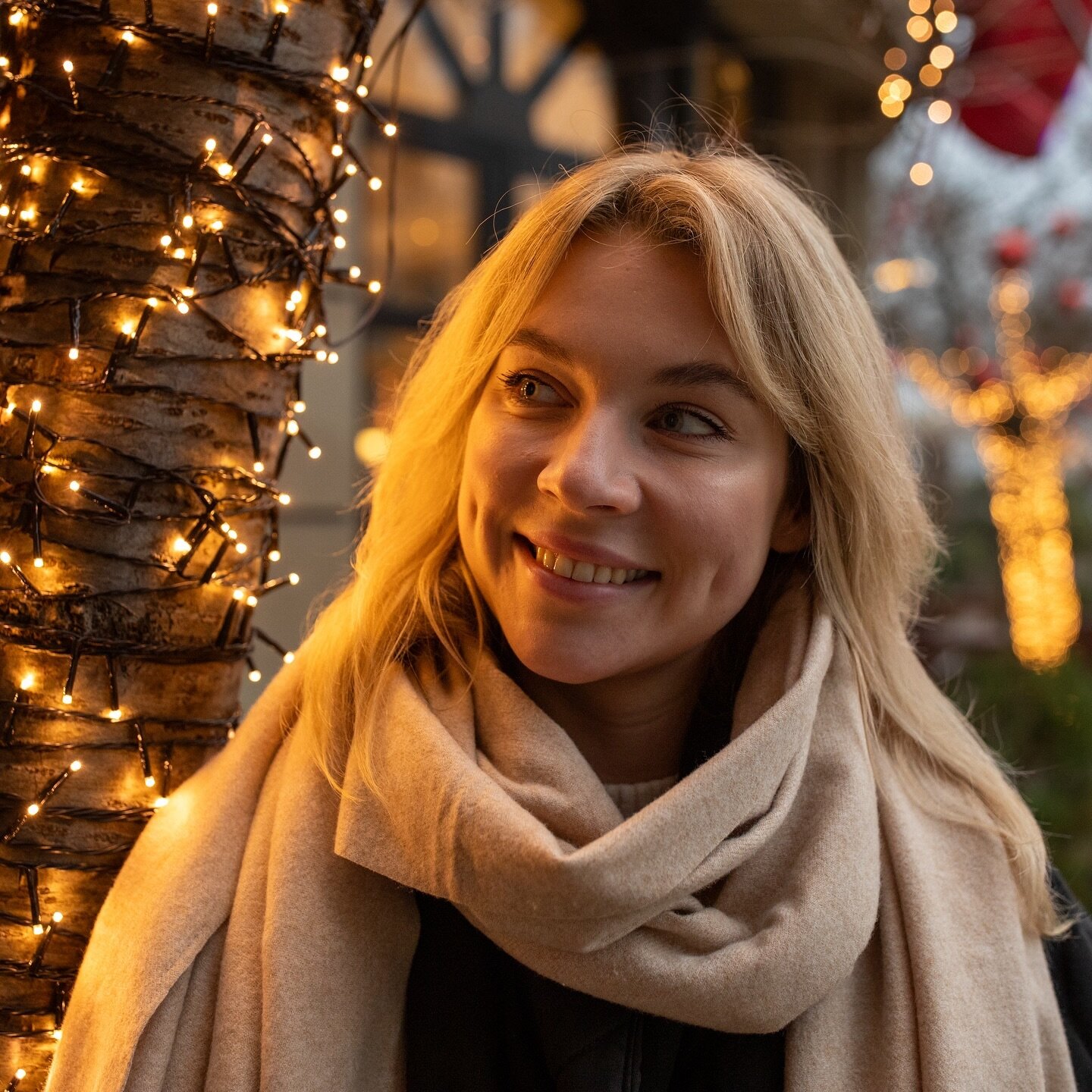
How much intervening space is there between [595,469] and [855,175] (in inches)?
196

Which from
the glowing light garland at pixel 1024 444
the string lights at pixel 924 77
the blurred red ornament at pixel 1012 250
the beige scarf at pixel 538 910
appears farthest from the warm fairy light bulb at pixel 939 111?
the beige scarf at pixel 538 910

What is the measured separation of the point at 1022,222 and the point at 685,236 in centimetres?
561

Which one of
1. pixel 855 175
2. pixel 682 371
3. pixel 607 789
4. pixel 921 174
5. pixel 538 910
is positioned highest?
pixel 855 175

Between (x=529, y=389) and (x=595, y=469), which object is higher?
(x=529, y=389)

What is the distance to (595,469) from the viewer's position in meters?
1.20

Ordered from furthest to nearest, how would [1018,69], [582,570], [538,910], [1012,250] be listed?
[1012,250] < [1018,69] < [582,570] < [538,910]

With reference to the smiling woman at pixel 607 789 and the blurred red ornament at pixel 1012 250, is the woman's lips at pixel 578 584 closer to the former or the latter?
the smiling woman at pixel 607 789

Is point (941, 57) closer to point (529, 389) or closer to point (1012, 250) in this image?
point (1012, 250)

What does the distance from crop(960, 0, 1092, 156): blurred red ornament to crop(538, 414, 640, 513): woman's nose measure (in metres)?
2.52

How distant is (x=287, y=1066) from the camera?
1150mm

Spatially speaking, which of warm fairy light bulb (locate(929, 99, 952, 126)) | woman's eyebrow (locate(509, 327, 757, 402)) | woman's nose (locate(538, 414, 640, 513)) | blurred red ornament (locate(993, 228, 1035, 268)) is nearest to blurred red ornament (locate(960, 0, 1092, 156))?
warm fairy light bulb (locate(929, 99, 952, 126))

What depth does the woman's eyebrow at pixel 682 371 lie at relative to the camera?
1.23 meters

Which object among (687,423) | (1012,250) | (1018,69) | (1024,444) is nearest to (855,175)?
(1012,250)

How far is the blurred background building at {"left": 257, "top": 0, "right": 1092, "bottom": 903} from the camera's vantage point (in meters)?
3.17
